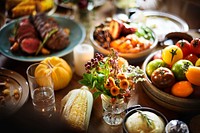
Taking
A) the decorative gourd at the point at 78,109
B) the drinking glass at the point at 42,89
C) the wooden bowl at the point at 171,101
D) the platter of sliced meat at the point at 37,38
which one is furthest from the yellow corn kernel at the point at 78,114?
the platter of sliced meat at the point at 37,38

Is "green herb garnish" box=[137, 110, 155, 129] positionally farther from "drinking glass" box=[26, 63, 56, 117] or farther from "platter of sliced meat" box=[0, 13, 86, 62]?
"platter of sliced meat" box=[0, 13, 86, 62]

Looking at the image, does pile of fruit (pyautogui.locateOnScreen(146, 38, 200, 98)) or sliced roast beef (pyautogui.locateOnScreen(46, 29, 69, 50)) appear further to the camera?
sliced roast beef (pyautogui.locateOnScreen(46, 29, 69, 50))

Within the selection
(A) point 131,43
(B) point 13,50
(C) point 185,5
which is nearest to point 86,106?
(A) point 131,43

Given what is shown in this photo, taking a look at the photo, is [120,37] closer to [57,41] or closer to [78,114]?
[57,41]

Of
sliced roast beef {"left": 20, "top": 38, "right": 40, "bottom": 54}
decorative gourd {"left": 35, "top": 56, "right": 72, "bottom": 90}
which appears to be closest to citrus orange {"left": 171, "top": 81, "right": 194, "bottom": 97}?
decorative gourd {"left": 35, "top": 56, "right": 72, "bottom": 90}

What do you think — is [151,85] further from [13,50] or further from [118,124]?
[13,50]

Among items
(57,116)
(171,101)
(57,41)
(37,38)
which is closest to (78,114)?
(57,116)

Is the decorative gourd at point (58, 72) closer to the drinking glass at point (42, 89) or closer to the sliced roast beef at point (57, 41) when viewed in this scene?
the drinking glass at point (42, 89)
